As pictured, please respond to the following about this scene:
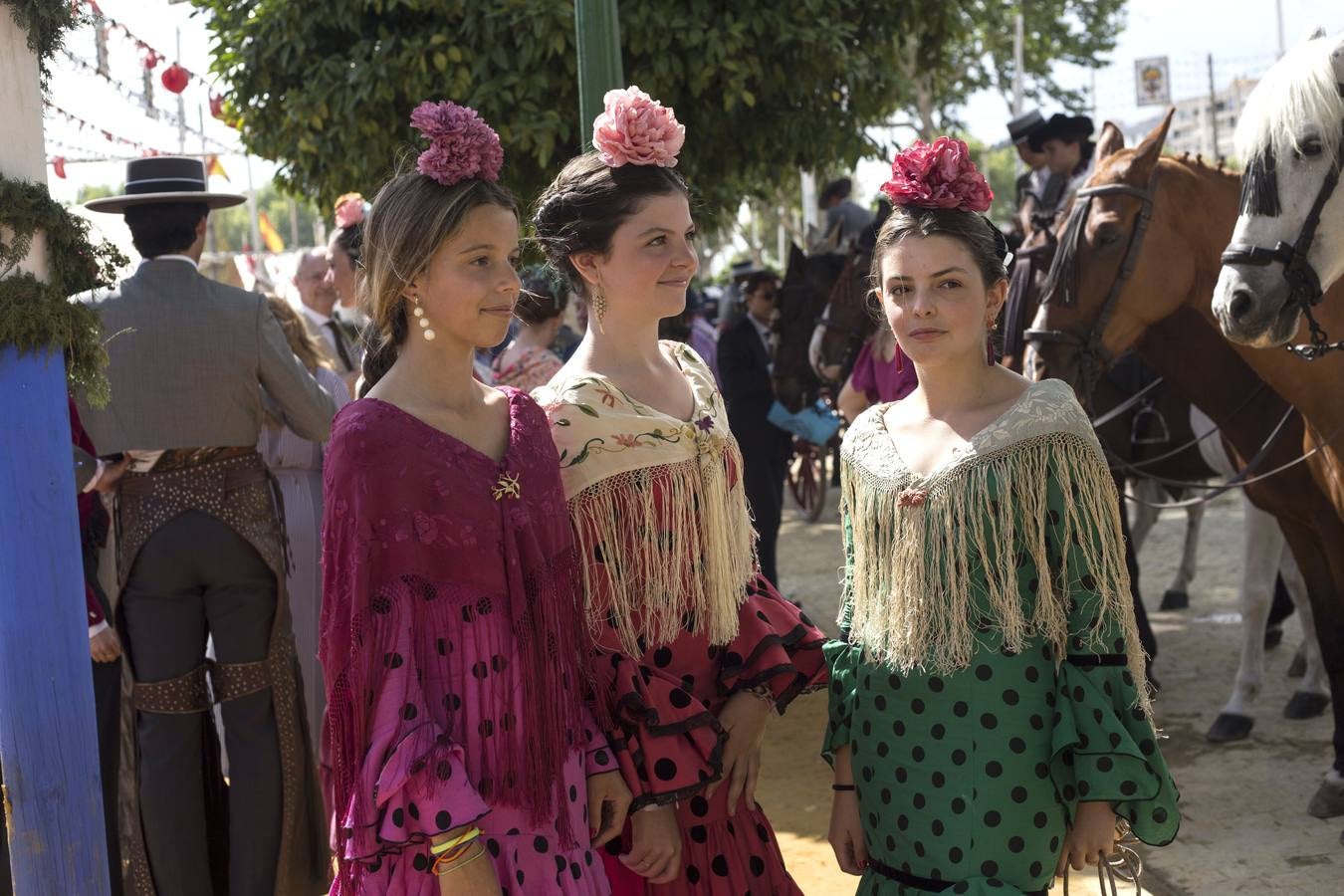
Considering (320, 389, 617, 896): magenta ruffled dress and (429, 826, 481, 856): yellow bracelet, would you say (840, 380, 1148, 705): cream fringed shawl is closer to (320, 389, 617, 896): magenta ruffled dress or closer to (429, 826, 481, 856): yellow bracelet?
(320, 389, 617, 896): magenta ruffled dress

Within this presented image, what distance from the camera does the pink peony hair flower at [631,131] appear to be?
8.73 feet

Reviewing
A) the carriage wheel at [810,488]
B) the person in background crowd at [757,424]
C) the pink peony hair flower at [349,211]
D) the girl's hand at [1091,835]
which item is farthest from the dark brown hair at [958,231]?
the carriage wheel at [810,488]

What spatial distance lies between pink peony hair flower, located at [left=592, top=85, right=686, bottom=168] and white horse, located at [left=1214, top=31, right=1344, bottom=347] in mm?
2122

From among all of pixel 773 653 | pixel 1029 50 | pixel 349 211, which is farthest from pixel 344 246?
pixel 1029 50

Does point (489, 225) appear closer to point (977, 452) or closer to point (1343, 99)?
point (977, 452)

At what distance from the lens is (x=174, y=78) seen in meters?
9.37

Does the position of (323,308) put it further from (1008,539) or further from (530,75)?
(1008,539)

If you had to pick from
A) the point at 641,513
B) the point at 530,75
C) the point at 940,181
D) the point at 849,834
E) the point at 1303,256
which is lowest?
the point at 849,834

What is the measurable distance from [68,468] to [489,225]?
104cm

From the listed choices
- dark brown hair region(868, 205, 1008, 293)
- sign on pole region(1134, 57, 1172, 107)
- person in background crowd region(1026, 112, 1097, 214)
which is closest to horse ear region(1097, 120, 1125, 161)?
person in background crowd region(1026, 112, 1097, 214)

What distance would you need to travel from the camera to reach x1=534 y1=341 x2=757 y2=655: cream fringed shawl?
258 centimetres

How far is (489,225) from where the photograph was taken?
244 centimetres

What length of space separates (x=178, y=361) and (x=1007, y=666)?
2.61 metres

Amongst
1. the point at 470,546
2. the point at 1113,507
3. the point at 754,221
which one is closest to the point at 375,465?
the point at 470,546
